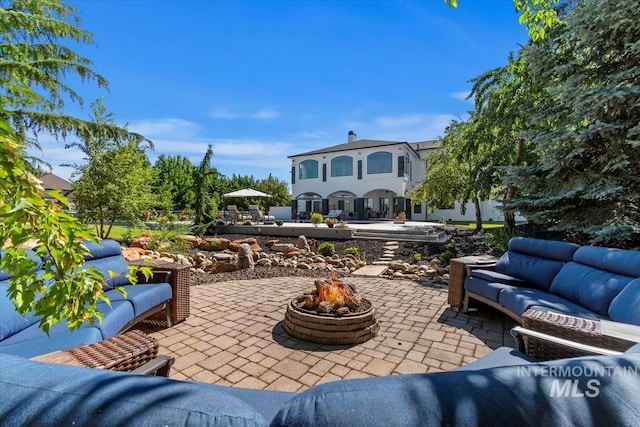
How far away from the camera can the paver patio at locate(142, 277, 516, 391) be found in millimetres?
2549

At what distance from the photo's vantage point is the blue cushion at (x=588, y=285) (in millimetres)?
2681

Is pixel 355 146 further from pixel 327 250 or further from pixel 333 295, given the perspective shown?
pixel 333 295

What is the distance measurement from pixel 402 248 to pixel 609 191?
5.86 m

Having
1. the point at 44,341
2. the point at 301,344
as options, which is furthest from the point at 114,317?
the point at 301,344

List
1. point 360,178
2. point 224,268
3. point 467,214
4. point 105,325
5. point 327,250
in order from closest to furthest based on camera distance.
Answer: point 105,325 < point 224,268 < point 327,250 < point 467,214 < point 360,178

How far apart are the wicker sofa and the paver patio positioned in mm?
1865

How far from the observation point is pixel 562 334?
6.33ft

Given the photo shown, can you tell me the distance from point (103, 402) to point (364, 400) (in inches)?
24.9

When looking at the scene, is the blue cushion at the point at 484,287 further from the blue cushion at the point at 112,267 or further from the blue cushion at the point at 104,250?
the blue cushion at the point at 104,250

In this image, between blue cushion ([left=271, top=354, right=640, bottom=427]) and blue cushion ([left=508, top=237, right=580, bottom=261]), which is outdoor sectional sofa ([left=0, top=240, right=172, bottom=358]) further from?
blue cushion ([left=508, top=237, right=580, bottom=261])

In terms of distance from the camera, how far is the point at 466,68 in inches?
384

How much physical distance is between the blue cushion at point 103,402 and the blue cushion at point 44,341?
60.5 inches

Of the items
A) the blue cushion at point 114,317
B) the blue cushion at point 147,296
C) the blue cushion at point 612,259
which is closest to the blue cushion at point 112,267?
the blue cushion at point 147,296

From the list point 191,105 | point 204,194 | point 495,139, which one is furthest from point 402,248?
point 191,105
